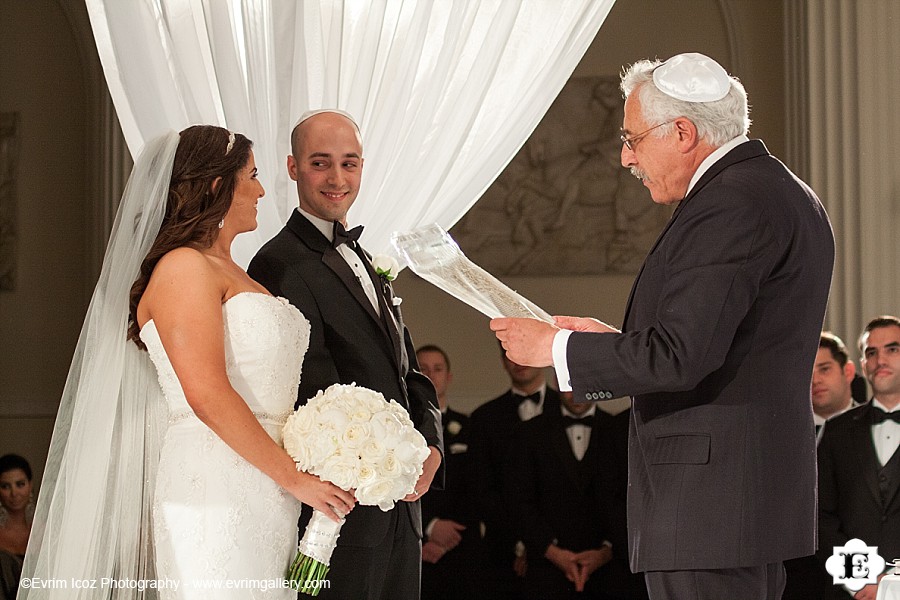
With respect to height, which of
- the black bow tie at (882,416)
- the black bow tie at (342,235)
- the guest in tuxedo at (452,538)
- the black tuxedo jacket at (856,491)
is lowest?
the guest in tuxedo at (452,538)

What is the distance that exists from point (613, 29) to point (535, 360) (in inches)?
251

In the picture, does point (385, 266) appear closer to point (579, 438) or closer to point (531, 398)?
point (579, 438)

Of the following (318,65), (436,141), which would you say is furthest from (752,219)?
(318,65)

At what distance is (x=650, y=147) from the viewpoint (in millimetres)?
2633

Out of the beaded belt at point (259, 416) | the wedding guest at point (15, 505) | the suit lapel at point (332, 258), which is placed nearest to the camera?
the beaded belt at point (259, 416)

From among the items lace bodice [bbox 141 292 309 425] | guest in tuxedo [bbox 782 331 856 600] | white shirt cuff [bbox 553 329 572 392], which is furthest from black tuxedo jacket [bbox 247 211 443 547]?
guest in tuxedo [bbox 782 331 856 600]

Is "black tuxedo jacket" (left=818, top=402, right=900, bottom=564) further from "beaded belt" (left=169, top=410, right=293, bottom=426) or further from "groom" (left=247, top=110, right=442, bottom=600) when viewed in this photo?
"beaded belt" (left=169, top=410, right=293, bottom=426)

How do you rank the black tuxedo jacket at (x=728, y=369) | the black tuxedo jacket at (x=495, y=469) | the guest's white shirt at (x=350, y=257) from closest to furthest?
1. the black tuxedo jacket at (x=728, y=369)
2. the guest's white shirt at (x=350, y=257)
3. the black tuxedo jacket at (x=495, y=469)

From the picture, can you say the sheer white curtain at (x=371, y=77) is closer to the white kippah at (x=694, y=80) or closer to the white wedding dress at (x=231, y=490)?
the white wedding dress at (x=231, y=490)

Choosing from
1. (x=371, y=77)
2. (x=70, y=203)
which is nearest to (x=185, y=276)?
(x=371, y=77)

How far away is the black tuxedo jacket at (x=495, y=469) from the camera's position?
611 centimetres

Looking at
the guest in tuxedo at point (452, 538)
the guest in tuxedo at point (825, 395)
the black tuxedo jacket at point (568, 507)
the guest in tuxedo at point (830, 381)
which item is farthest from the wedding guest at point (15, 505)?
the guest in tuxedo at point (830, 381)

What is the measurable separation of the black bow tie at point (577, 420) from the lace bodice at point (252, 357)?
11.5ft

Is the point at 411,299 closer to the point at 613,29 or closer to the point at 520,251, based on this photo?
the point at 520,251
